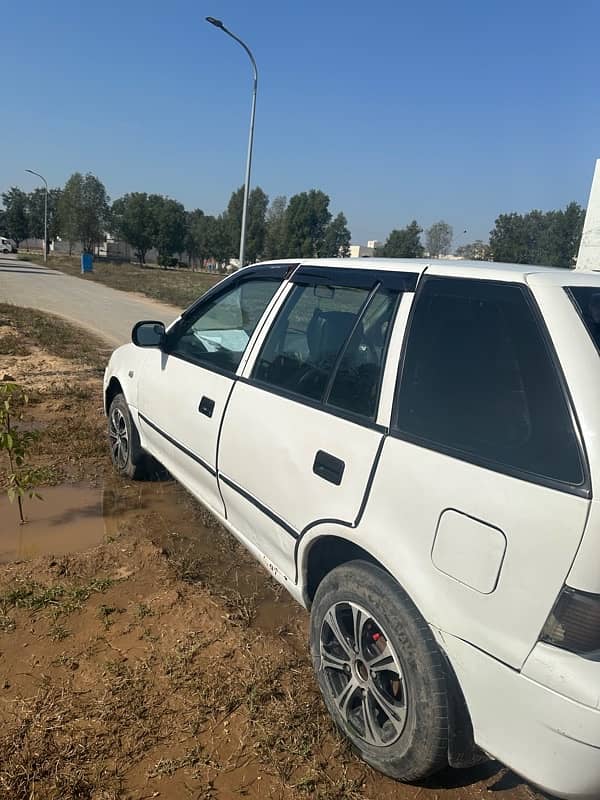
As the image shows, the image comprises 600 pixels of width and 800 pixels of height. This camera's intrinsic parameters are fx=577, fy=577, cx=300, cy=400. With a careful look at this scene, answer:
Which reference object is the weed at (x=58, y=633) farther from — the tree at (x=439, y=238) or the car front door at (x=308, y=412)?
the tree at (x=439, y=238)

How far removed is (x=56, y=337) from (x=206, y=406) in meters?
9.15

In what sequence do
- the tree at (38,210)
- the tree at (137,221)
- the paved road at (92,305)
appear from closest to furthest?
the paved road at (92,305) → the tree at (38,210) → the tree at (137,221)

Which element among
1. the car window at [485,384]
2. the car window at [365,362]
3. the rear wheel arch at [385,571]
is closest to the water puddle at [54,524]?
the rear wheel arch at [385,571]

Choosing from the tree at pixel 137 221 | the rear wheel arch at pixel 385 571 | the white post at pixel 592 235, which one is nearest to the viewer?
the rear wheel arch at pixel 385 571

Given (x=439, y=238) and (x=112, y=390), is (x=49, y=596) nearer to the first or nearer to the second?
(x=112, y=390)

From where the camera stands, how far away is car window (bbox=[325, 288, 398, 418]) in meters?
2.21

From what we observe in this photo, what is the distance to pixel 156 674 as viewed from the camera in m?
2.55

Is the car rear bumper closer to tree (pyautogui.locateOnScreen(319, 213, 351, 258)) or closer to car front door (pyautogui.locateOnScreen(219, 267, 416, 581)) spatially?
car front door (pyautogui.locateOnScreen(219, 267, 416, 581))

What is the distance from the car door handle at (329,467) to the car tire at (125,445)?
Answer: 2.33m

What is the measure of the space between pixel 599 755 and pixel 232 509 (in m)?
1.90

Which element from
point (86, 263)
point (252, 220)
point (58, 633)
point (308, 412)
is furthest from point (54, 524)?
point (252, 220)

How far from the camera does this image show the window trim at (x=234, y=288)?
2.99 metres

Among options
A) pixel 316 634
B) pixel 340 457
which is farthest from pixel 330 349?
pixel 316 634

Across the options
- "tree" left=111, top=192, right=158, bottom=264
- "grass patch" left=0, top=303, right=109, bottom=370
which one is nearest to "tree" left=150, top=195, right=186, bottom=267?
"tree" left=111, top=192, right=158, bottom=264
